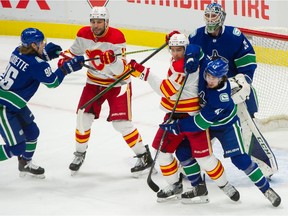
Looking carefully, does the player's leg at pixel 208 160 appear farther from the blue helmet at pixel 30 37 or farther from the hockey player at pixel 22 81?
the blue helmet at pixel 30 37

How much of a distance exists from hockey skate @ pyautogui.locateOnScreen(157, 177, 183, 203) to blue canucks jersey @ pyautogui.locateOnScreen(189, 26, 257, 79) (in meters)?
0.79

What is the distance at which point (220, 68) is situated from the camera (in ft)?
13.1

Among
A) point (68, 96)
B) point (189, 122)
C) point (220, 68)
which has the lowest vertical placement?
point (68, 96)

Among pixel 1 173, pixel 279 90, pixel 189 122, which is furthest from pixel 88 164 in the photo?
pixel 279 90

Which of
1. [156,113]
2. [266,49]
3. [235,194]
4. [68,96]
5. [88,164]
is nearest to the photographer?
[235,194]

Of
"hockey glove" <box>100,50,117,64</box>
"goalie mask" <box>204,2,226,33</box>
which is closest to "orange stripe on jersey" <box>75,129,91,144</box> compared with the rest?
"hockey glove" <box>100,50,117,64</box>

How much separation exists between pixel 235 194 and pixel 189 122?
0.51m

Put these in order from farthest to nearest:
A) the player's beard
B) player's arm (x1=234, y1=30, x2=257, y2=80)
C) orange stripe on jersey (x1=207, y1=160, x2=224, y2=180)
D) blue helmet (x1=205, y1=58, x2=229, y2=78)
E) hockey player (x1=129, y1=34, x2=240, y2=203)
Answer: the player's beard
player's arm (x1=234, y1=30, x2=257, y2=80)
orange stripe on jersey (x1=207, y1=160, x2=224, y2=180)
hockey player (x1=129, y1=34, x2=240, y2=203)
blue helmet (x1=205, y1=58, x2=229, y2=78)

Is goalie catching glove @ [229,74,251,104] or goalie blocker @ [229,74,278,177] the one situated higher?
goalie catching glove @ [229,74,251,104]

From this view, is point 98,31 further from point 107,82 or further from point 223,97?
point 223,97

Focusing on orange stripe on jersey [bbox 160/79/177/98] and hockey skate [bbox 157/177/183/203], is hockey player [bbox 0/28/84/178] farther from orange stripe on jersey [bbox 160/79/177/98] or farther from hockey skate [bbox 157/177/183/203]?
hockey skate [bbox 157/177/183/203]

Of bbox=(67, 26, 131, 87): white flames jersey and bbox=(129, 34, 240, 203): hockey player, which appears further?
bbox=(67, 26, 131, 87): white flames jersey

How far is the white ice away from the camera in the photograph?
14.1 feet

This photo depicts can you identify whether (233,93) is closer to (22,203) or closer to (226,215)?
(226,215)
